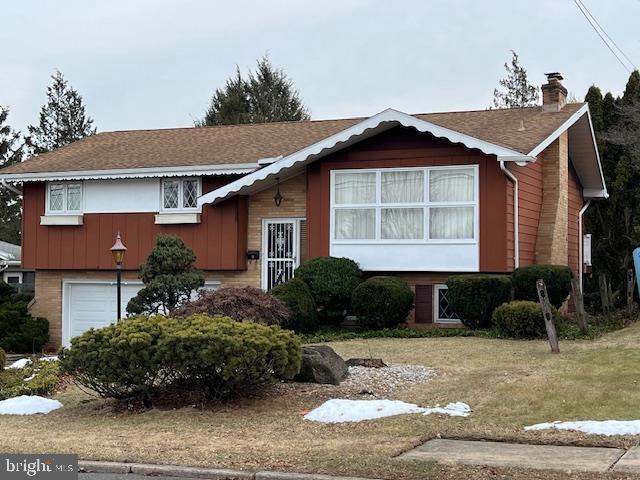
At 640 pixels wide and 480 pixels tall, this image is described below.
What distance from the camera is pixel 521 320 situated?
1648cm

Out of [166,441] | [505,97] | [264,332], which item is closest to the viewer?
[166,441]

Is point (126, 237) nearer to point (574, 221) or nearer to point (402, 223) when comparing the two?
point (402, 223)

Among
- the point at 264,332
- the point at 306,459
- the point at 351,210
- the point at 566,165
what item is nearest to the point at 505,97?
the point at 566,165

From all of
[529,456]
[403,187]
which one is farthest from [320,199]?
[529,456]

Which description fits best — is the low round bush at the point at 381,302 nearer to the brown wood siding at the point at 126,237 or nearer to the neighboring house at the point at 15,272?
the brown wood siding at the point at 126,237

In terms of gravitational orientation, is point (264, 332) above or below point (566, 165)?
below

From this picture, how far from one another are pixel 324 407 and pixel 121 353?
256 centimetres

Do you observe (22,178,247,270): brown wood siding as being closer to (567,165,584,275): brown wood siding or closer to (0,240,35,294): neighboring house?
(0,240,35,294): neighboring house

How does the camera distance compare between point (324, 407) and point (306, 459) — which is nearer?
point (306, 459)

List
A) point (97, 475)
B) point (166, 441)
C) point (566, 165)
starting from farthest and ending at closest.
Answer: point (566, 165) → point (166, 441) → point (97, 475)

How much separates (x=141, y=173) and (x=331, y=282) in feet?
20.6

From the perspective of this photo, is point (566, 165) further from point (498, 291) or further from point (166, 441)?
point (166, 441)

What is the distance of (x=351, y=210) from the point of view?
66.2 ft

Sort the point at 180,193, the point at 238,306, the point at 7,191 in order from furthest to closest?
the point at 7,191 < the point at 180,193 < the point at 238,306
